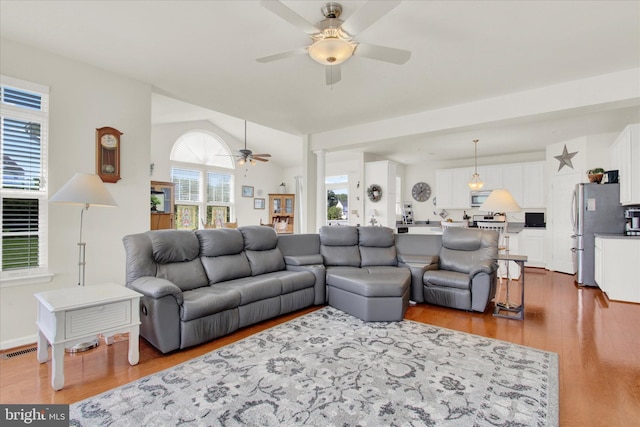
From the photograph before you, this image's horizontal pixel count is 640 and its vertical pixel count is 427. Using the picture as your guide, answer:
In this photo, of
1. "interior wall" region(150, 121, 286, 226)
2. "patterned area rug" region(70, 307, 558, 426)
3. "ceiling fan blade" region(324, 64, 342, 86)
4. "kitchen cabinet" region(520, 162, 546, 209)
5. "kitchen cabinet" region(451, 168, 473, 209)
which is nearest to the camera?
"patterned area rug" region(70, 307, 558, 426)

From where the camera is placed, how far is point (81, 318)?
Answer: 84.9 inches

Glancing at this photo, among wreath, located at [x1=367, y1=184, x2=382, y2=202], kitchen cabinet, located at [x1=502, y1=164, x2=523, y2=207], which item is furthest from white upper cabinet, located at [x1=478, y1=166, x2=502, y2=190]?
wreath, located at [x1=367, y1=184, x2=382, y2=202]

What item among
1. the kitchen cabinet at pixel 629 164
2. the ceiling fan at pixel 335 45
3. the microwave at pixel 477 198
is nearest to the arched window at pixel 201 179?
the ceiling fan at pixel 335 45

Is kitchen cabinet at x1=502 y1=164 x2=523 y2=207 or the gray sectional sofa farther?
kitchen cabinet at x1=502 y1=164 x2=523 y2=207

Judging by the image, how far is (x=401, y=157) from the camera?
26.2 feet

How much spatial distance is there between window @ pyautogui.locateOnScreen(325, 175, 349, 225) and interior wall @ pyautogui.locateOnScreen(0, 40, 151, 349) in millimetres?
5877

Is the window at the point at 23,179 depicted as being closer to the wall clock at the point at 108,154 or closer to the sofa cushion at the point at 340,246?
the wall clock at the point at 108,154

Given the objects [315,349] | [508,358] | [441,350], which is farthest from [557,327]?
[315,349]

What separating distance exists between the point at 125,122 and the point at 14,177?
114 centimetres

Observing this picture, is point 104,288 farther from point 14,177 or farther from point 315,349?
point 315,349

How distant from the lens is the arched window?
7668 mm

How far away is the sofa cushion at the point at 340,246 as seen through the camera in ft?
14.8

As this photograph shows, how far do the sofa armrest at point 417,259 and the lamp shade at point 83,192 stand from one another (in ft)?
11.9

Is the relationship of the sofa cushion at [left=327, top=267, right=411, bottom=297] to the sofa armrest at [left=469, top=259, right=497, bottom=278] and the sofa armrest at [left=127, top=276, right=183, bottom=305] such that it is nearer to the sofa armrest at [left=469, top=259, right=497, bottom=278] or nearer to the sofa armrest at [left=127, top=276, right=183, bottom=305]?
the sofa armrest at [left=469, top=259, right=497, bottom=278]
